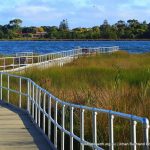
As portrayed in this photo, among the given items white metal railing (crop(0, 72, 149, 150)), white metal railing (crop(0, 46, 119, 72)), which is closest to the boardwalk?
white metal railing (crop(0, 72, 149, 150))

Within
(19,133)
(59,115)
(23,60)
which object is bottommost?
(23,60)

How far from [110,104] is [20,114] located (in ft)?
14.9

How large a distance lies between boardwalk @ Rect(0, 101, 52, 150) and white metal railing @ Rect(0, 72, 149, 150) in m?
0.22

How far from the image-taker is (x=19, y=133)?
1201 centimetres

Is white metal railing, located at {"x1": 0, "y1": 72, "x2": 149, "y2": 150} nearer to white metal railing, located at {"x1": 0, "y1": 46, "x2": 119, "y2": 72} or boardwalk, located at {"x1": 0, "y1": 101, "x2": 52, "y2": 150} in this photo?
boardwalk, located at {"x1": 0, "y1": 101, "x2": 52, "y2": 150}

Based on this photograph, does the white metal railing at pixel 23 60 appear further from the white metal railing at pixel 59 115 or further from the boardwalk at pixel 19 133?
the boardwalk at pixel 19 133

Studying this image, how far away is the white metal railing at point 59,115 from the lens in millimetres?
5866

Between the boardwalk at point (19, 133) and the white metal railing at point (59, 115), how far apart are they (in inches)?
8.6

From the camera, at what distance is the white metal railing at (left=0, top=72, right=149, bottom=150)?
231 inches

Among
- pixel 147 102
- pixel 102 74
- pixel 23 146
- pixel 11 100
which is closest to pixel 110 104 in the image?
pixel 147 102

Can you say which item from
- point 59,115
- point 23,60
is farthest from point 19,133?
point 23,60

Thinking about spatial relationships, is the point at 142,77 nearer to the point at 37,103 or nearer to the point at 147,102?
the point at 37,103

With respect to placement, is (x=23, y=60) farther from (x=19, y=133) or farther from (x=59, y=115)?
(x=19, y=133)

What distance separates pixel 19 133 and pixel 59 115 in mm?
1240
